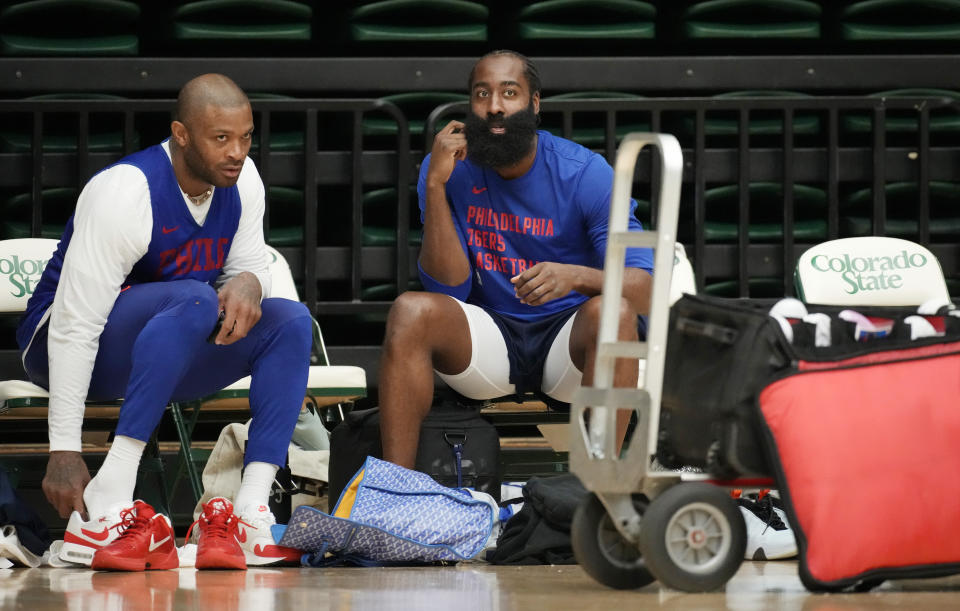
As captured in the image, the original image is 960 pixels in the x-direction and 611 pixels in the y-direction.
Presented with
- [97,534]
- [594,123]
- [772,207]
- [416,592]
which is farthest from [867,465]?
[594,123]

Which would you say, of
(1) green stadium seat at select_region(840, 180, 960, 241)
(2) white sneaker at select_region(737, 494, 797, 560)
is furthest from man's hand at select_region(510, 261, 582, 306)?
(1) green stadium seat at select_region(840, 180, 960, 241)

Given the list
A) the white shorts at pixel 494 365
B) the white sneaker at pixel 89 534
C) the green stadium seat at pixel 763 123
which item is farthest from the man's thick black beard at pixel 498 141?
the green stadium seat at pixel 763 123

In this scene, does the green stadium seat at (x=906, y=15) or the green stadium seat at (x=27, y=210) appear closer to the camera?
the green stadium seat at (x=27, y=210)

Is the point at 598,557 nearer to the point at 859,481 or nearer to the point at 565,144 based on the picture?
the point at 859,481

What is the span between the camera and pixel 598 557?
236 cm

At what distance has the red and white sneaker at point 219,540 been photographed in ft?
9.41

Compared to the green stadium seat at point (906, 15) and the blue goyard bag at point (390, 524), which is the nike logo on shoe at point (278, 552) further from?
the green stadium seat at point (906, 15)

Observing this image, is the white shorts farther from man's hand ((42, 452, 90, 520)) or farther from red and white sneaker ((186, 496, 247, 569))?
man's hand ((42, 452, 90, 520))

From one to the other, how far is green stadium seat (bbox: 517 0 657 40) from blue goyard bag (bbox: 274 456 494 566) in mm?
2647

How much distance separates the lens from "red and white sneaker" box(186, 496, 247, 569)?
287 cm

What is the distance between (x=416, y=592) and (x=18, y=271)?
81.9 inches

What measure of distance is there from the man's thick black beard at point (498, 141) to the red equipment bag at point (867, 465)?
1364 millimetres

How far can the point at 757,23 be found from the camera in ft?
17.7

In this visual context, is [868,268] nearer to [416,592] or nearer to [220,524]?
[220,524]
